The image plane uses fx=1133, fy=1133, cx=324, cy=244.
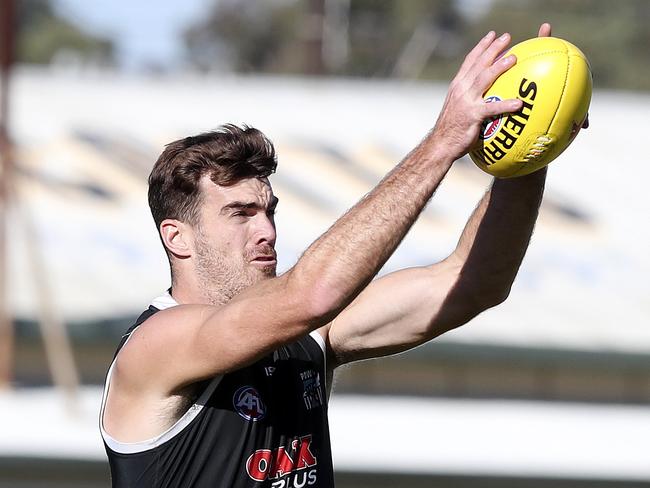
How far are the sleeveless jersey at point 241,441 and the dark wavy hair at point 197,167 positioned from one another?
0.29 metres

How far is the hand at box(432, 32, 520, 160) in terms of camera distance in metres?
2.80

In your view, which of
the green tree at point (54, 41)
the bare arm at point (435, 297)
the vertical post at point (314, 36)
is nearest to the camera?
the bare arm at point (435, 297)

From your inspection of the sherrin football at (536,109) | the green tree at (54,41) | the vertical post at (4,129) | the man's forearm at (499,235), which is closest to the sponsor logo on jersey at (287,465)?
the man's forearm at (499,235)

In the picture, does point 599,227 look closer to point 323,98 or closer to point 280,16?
point 323,98

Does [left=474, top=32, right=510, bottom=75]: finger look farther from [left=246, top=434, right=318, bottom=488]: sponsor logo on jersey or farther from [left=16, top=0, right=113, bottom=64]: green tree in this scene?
[left=16, top=0, right=113, bottom=64]: green tree

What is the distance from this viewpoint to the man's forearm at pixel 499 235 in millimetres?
3383

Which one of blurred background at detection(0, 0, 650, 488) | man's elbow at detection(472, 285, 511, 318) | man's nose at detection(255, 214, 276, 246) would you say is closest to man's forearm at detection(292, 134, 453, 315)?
man's nose at detection(255, 214, 276, 246)

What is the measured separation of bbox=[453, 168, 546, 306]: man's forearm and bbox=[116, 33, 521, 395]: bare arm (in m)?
0.57

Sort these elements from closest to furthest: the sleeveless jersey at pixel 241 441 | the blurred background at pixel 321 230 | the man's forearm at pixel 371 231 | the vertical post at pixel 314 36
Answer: the man's forearm at pixel 371 231 → the sleeveless jersey at pixel 241 441 → the blurred background at pixel 321 230 → the vertical post at pixel 314 36

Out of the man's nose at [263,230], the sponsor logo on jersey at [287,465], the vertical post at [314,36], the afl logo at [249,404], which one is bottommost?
the sponsor logo on jersey at [287,465]

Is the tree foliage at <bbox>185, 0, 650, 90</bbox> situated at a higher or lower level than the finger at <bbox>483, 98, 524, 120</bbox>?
higher

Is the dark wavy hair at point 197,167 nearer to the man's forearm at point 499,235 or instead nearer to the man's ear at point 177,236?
the man's ear at point 177,236

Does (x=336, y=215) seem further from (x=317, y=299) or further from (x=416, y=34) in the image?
(x=416, y=34)

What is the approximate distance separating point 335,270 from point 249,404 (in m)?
0.56
